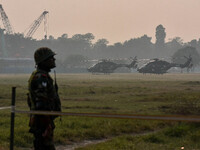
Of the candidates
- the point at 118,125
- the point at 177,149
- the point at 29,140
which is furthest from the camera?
the point at 118,125

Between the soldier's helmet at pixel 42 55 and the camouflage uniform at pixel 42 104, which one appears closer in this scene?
the camouflage uniform at pixel 42 104

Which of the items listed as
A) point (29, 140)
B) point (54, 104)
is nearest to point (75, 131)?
point (29, 140)

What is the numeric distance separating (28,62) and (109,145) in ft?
594

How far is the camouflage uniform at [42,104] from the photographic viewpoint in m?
5.91

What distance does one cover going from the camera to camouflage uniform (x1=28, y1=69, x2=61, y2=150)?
591 centimetres

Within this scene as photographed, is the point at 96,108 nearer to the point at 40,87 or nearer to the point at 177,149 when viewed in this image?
the point at 177,149

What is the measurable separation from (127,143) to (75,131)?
2.42 meters

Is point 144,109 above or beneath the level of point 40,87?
beneath

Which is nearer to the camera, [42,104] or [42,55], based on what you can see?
[42,104]

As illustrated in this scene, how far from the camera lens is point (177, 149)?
34.9 ft

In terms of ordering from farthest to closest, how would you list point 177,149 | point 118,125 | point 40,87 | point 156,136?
1. point 118,125
2. point 156,136
3. point 177,149
4. point 40,87

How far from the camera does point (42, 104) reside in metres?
5.93

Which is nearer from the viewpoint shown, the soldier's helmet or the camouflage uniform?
the camouflage uniform

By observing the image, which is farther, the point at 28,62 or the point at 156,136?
the point at 28,62
